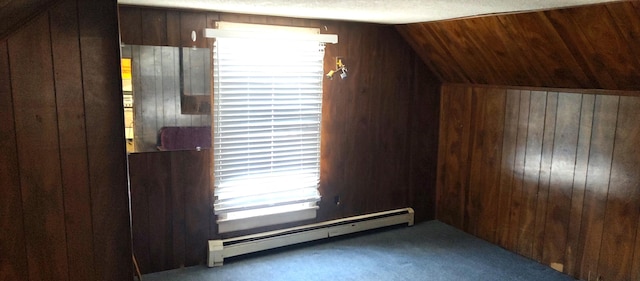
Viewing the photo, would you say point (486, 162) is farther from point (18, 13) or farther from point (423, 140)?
point (18, 13)

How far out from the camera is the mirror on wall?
2.84 meters

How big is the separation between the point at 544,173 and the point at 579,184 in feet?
0.85

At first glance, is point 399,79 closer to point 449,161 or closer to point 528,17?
point 449,161

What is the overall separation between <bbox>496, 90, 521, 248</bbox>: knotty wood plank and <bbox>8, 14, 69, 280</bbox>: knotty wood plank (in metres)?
2.99

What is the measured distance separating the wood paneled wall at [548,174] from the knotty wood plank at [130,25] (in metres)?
2.53

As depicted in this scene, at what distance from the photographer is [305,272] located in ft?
10.3

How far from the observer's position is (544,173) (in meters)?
3.31

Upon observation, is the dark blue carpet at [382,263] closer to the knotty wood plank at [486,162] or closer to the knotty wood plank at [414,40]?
the knotty wood plank at [486,162]

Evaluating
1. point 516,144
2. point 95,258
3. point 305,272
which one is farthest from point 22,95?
point 516,144

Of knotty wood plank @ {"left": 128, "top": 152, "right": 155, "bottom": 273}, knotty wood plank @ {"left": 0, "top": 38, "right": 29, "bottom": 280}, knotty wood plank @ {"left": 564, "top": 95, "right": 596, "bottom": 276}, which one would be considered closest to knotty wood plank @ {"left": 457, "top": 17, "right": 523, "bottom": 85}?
knotty wood plank @ {"left": 564, "top": 95, "right": 596, "bottom": 276}

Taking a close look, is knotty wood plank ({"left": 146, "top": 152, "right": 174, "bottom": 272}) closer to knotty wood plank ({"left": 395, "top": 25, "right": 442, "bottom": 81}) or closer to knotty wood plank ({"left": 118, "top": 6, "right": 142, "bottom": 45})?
knotty wood plank ({"left": 118, "top": 6, "right": 142, "bottom": 45})

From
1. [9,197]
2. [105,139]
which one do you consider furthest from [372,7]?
[9,197]

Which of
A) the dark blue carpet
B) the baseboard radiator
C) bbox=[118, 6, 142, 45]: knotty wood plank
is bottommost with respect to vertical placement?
the dark blue carpet

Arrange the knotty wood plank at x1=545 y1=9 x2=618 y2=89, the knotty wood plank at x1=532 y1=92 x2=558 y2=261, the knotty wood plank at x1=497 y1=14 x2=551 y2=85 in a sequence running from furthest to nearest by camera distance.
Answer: the knotty wood plank at x1=532 y1=92 x2=558 y2=261
the knotty wood plank at x1=497 y1=14 x2=551 y2=85
the knotty wood plank at x1=545 y1=9 x2=618 y2=89
